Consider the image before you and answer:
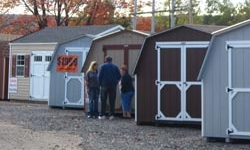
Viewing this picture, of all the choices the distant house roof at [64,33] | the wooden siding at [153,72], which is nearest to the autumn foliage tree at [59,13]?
the distant house roof at [64,33]

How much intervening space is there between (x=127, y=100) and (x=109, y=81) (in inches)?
33.8

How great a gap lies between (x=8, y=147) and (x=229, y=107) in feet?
15.3

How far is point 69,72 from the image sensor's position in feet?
72.3

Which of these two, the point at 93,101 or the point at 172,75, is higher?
the point at 172,75

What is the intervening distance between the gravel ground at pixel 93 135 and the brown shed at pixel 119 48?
1.85 m

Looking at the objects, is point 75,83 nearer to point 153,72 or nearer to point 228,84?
point 153,72

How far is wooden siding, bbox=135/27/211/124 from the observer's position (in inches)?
609

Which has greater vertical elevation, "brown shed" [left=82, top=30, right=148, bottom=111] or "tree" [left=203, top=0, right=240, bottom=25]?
"tree" [left=203, top=0, right=240, bottom=25]

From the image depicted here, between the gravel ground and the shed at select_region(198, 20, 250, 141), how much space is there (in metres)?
0.35

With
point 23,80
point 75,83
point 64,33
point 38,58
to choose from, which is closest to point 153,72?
point 75,83

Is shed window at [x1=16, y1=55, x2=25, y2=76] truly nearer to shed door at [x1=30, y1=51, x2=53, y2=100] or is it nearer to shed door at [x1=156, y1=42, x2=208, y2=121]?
shed door at [x1=30, y1=51, x2=53, y2=100]

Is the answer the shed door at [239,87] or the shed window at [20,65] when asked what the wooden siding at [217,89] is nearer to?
the shed door at [239,87]

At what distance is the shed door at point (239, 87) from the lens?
1253 centimetres

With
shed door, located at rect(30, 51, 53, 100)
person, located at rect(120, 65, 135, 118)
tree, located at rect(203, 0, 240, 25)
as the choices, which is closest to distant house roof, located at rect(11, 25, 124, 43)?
shed door, located at rect(30, 51, 53, 100)
